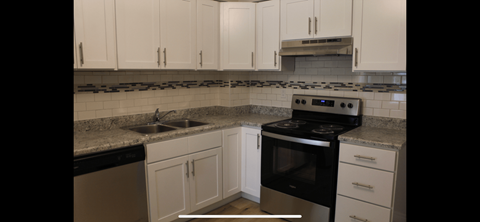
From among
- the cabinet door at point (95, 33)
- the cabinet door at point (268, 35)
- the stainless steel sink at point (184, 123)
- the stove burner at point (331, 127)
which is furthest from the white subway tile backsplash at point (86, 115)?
the stove burner at point (331, 127)

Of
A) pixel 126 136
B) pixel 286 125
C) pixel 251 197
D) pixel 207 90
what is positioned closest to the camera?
pixel 126 136

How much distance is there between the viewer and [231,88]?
12.0 ft

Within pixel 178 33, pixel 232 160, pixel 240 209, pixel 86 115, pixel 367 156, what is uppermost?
pixel 178 33

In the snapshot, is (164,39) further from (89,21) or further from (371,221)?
(371,221)

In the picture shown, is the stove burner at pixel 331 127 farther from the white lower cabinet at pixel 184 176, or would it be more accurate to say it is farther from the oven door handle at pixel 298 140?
the white lower cabinet at pixel 184 176

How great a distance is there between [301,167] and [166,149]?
3.78 feet

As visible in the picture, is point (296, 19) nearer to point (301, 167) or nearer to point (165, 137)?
point (301, 167)

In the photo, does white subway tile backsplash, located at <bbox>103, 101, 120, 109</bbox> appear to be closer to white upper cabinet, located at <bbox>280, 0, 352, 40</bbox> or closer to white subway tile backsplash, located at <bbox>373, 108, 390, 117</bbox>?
white upper cabinet, located at <bbox>280, 0, 352, 40</bbox>

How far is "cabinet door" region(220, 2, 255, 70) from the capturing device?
3.23 m

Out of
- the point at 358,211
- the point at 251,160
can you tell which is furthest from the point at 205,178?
the point at 358,211

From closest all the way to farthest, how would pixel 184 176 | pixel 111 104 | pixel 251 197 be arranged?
pixel 184 176
pixel 111 104
pixel 251 197

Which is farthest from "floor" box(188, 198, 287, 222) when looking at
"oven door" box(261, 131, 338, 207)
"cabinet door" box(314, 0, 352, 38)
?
"cabinet door" box(314, 0, 352, 38)

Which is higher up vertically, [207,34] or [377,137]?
[207,34]

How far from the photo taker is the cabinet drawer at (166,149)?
244cm
